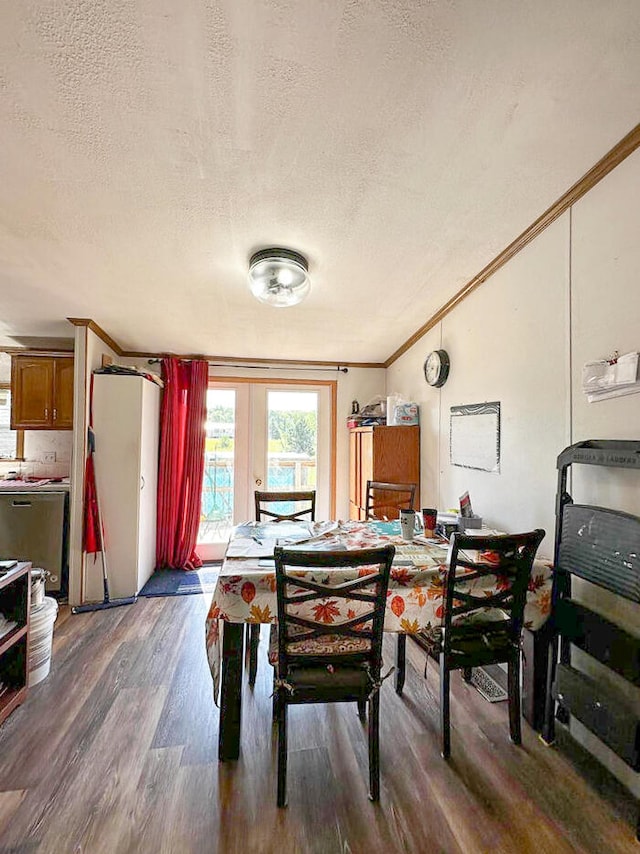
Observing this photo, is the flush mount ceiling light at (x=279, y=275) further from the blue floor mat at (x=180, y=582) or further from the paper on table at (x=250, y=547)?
the blue floor mat at (x=180, y=582)

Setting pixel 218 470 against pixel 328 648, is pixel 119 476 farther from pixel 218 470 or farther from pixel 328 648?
pixel 328 648

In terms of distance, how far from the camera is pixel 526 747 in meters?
1.70

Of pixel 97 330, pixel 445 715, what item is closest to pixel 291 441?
pixel 97 330

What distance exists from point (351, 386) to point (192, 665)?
314 cm

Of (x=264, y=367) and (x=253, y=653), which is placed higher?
(x=264, y=367)

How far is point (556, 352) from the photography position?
1.93 metres

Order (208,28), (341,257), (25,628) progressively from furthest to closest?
(341,257) → (25,628) → (208,28)

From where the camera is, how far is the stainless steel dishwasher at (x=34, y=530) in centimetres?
319

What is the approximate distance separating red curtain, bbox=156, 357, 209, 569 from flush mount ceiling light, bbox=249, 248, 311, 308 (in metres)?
2.09

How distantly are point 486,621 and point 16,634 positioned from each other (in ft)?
7.73

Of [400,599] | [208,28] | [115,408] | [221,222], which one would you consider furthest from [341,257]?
[115,408]

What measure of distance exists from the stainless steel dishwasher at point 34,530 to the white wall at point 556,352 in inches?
130

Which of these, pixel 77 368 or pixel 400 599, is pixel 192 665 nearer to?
pixel 400 599

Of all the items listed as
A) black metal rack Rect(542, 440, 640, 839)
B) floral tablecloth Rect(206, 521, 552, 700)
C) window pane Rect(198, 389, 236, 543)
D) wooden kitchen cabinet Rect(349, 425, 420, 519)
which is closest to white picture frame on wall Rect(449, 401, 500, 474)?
wooden kitchen cabinet Rect(349, 425, 420, 519)
